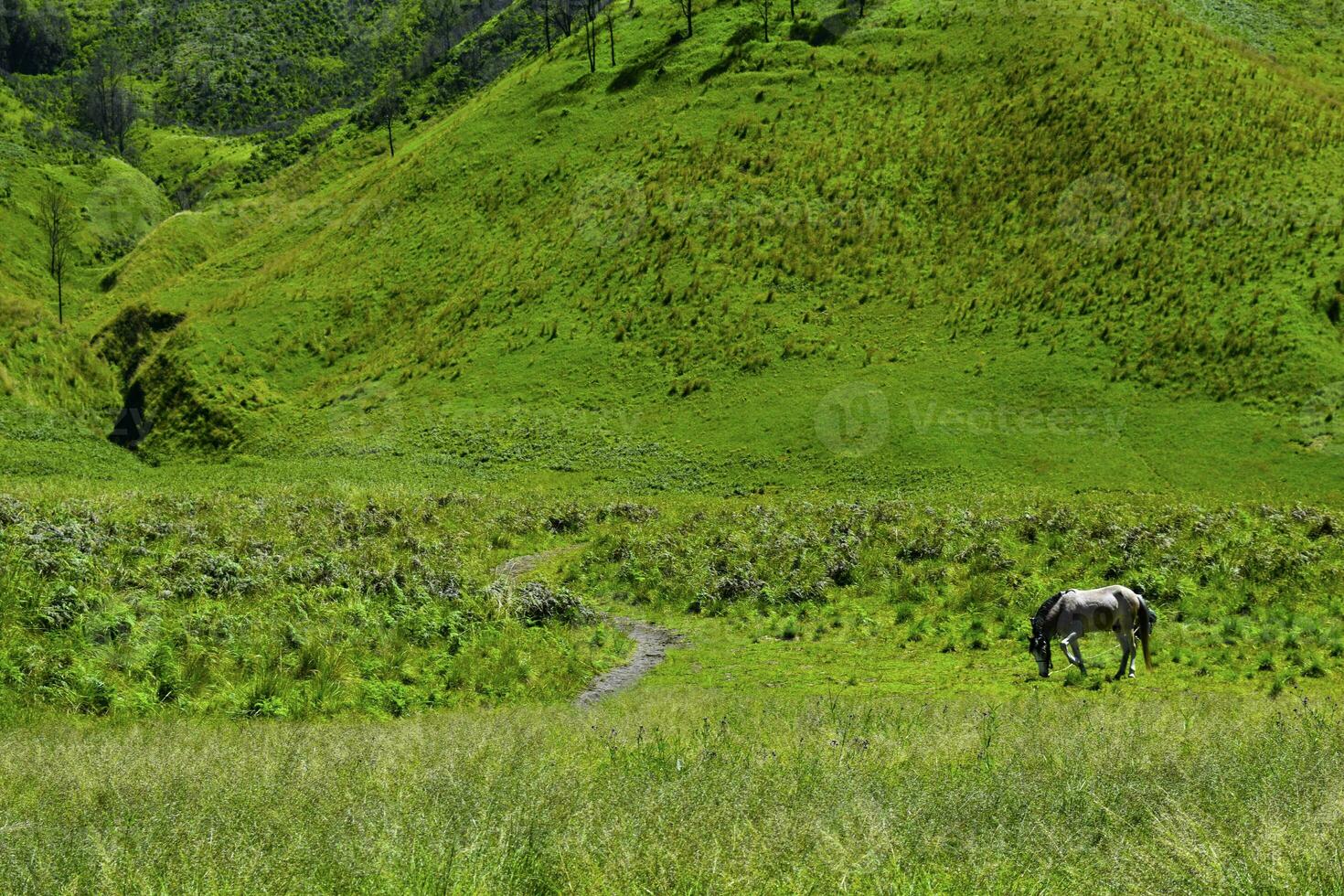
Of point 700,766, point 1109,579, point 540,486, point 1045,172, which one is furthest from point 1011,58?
point 700,766

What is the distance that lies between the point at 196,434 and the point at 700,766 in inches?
2302

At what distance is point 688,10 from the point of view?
93375 millimetres

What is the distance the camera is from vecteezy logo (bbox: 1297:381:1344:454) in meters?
40.1

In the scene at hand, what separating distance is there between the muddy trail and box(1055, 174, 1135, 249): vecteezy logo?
44.1m

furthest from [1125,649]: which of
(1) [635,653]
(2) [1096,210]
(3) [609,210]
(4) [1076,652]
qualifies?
(3) [609,210]

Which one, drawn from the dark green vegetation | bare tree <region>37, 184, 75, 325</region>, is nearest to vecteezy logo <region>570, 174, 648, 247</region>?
the dark green vegetation

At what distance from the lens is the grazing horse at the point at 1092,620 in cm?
1675

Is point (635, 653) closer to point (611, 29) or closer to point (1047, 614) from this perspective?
point (1047, 614)

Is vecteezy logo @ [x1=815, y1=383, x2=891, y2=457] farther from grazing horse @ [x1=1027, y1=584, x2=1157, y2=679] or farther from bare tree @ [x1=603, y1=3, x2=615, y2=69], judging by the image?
bare tree @ [x1=603, y1=3, x2=615, y2=69]

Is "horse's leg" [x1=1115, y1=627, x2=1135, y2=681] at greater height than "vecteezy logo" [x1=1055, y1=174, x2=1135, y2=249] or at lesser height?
lesser

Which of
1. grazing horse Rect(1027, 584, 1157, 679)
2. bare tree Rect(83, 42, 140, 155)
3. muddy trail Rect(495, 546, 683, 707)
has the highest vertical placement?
bare tree Rect(83, 42, 140, 155)

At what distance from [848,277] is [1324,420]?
89.6 ft

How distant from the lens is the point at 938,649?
2038 centimetres

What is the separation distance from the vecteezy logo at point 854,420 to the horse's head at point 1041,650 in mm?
28624
